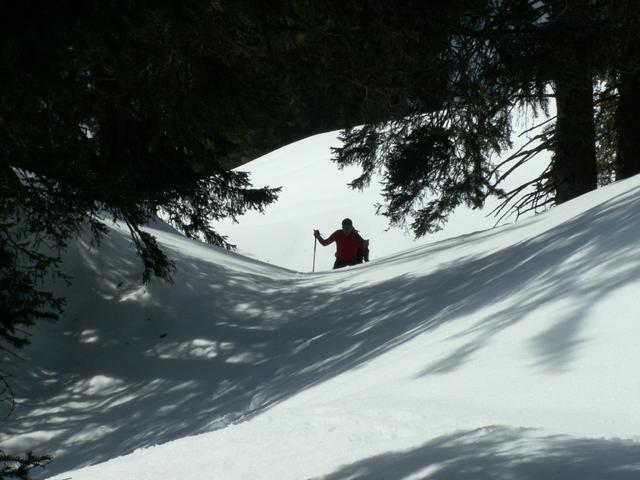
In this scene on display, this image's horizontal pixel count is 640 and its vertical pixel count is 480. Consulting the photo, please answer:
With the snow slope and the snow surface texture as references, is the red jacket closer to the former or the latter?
the snow surface texture

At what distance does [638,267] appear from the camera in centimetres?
425

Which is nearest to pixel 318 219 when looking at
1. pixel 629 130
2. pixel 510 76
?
pixel 629 130

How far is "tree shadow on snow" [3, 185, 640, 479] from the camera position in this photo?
471 cm

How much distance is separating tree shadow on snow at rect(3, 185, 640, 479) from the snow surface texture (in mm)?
23

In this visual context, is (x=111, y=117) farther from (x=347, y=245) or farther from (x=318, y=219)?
(x=318, y=219)

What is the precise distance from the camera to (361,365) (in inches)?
217

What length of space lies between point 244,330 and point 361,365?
2841mm

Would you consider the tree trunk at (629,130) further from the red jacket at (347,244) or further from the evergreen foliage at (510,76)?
the red jacket at (347,244)

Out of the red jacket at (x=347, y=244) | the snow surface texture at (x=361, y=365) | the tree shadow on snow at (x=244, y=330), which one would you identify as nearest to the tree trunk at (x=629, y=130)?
the snow surface texture at (x=361, y=365)

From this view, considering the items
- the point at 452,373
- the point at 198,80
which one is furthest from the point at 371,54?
the point at 452,373

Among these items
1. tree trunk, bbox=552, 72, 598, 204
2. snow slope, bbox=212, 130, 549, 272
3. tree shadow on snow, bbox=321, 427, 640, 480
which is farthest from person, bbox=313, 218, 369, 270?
tree shadow on snow, bbox=321, 427, 640, 480

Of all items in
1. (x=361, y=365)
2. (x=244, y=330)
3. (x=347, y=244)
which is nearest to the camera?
(x=361, y=365)

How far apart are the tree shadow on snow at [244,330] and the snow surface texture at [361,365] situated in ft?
0.08

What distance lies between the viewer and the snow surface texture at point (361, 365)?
10.7ft
